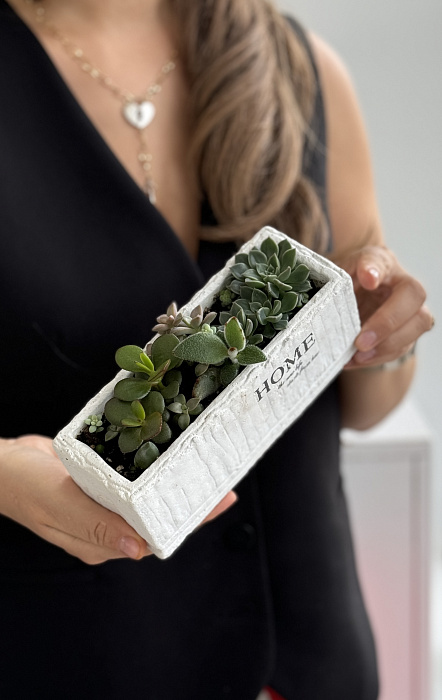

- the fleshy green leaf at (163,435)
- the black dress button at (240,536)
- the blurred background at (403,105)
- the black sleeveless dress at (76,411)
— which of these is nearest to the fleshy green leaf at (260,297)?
the fleshy green leaf at (163,435)

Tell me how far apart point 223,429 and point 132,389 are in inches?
2.9

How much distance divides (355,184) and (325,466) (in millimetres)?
362

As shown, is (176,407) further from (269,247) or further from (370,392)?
(370,392)

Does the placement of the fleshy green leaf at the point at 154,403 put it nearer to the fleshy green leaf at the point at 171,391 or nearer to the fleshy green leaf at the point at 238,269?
the fleshy green leaf at the point at 171,391

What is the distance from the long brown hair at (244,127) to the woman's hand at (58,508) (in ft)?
1.08

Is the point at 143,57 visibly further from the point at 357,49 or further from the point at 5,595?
the point at 357,49

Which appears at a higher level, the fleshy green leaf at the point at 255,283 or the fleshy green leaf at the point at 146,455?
the fleshy green leaf at the point at 255,283

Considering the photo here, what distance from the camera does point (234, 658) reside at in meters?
0.79

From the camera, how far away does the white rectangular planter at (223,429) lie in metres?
0.49

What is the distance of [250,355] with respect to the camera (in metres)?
0.49

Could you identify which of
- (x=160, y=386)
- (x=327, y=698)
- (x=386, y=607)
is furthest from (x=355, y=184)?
(x=386, y=607)

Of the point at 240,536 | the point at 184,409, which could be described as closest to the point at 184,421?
the point at 184,409

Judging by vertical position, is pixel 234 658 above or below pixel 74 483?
below

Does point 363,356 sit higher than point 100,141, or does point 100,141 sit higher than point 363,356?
point 100,141
